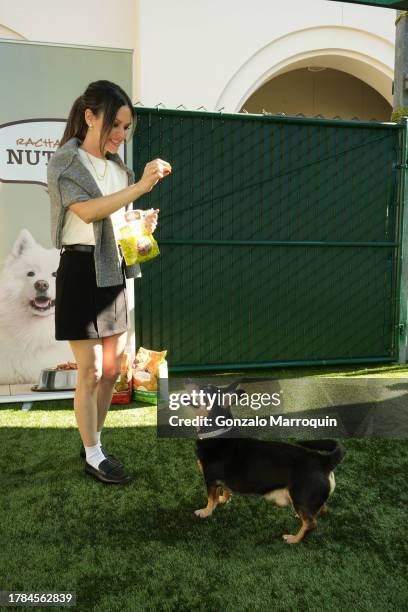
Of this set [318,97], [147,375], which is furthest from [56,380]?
[318,97]

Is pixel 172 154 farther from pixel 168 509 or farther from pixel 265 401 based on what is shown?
pixel 168 509

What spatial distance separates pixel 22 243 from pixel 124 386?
119cm

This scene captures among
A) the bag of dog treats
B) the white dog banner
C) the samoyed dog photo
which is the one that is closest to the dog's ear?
the samoyed dog photo

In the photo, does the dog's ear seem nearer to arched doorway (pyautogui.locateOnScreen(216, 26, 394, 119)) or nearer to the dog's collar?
the dog's collar

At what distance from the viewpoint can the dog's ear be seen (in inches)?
137

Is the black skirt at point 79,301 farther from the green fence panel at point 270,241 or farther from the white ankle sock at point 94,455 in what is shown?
the green fence panel at point 270,241

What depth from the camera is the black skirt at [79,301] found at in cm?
217

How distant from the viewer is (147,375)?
3730 millimetres

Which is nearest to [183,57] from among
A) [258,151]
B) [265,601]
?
[258,151]

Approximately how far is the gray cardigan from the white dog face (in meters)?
1.45

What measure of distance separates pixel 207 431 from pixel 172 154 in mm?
2880

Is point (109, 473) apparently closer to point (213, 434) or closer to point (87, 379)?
point (87, 379)

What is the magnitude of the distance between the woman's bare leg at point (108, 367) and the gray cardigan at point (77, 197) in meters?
0.29

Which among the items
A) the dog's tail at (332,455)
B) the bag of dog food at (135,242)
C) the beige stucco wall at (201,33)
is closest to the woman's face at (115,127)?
the bag of dog food at (135,242)
